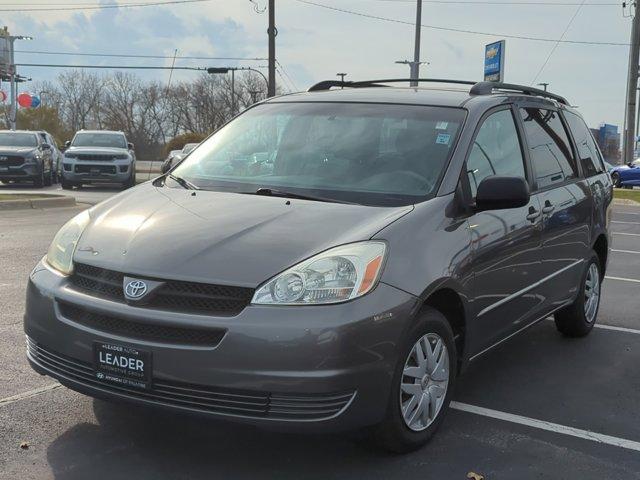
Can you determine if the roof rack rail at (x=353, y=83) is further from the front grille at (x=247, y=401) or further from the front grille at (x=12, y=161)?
the front grille at (x=12, y=161)

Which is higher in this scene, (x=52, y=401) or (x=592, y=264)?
(x=592, y=264)

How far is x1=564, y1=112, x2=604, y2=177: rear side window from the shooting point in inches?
227

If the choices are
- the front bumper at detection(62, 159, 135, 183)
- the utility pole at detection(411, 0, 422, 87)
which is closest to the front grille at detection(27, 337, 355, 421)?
the front bumper at detection(62, 159, 135, 183)

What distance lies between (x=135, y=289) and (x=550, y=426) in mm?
2323

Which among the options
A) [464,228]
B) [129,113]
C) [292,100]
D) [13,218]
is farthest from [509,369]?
[129,113]

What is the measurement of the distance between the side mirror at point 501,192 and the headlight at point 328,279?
910mm

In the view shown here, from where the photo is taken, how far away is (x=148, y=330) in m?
3.10

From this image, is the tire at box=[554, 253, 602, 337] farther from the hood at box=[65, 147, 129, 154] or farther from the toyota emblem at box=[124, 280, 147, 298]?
the hood at box=[65, 147, 129, 154]

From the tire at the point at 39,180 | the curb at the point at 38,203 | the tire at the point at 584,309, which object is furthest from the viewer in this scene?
the tire at the point at 39,180

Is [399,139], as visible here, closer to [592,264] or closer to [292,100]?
[292,100]

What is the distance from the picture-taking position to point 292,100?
4867 mm

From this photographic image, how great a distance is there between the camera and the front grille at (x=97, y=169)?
21000mm

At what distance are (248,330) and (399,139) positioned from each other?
5.66ft

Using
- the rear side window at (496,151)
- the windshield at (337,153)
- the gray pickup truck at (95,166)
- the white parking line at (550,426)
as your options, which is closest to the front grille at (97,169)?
the gray pickup truck at (95,166)
